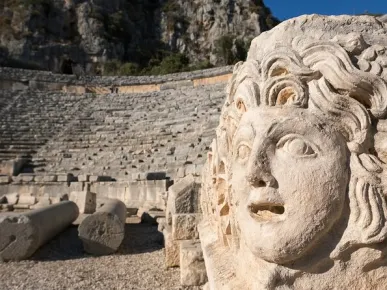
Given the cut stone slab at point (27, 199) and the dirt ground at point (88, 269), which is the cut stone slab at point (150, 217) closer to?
the dirt ground at point (88, 269)

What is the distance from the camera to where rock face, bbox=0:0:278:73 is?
3272cm

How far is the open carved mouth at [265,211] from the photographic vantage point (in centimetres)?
161

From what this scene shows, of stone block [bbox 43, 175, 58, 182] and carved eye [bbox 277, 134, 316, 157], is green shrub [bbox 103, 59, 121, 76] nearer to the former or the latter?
stone block [bbox 43, 175, 58, 182]

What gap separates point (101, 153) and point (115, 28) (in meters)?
27.2

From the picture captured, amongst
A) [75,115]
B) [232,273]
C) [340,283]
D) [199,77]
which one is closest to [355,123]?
[340,283]

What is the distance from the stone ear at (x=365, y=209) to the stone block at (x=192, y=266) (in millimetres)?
2085

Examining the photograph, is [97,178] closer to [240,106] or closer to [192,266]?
[192,266]

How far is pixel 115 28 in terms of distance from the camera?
3712 centimetres

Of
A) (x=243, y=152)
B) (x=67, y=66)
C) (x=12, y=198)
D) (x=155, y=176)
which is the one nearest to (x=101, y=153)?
(x=12, y=198)

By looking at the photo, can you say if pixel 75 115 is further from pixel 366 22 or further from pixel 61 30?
pixel 61 30

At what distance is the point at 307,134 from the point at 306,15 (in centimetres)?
78

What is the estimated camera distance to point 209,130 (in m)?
12.7

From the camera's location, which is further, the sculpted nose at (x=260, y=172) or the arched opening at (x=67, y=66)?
the arched opening at (x=67, y=66)

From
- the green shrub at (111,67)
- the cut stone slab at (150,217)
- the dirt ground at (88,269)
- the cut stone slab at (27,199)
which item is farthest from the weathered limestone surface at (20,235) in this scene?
the green shrub at (111,67)
